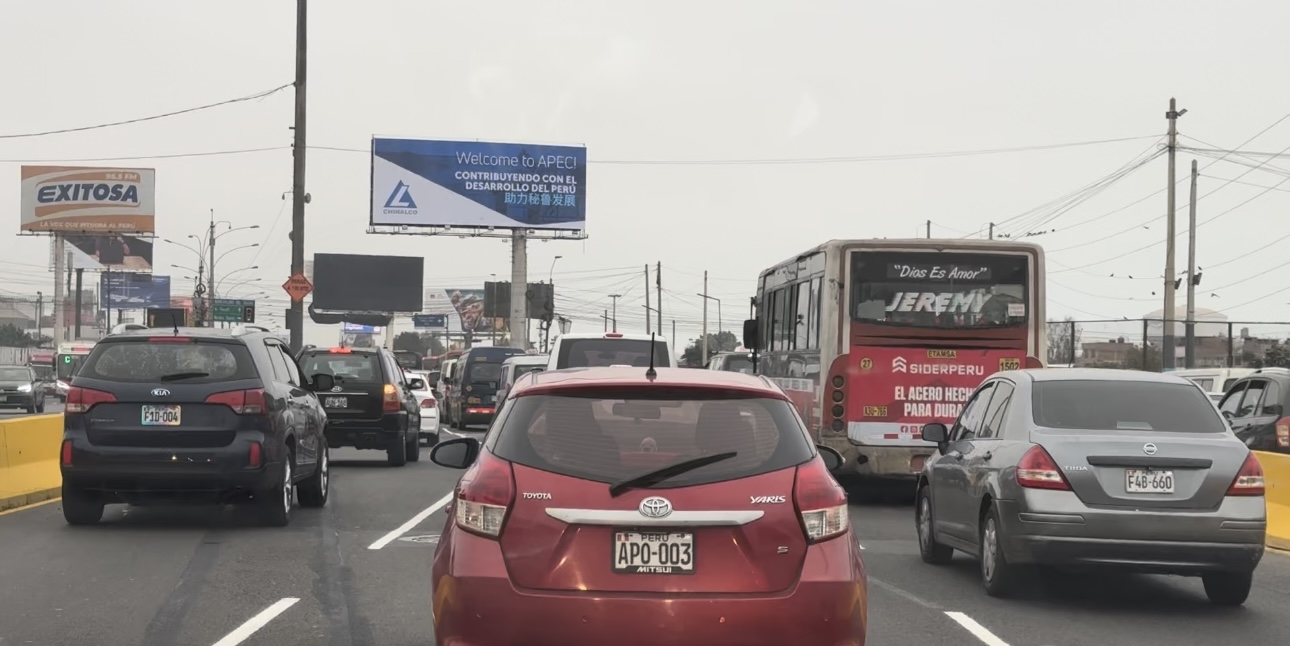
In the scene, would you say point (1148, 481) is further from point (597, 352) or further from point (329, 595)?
point (597, 352)

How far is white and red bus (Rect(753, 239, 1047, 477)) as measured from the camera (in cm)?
1667

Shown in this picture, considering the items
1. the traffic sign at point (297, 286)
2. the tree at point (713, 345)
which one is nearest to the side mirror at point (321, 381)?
the traffic sign at point (297, 286)

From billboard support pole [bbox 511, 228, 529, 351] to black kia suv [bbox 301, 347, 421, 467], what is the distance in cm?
4439

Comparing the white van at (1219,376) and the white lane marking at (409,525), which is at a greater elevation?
the white van at (1219,376)

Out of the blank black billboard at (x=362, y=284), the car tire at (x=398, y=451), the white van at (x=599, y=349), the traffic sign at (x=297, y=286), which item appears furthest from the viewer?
the blank black billboard at (x=362, y=284)

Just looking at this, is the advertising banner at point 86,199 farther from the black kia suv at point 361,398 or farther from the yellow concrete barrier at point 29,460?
the yellow concrete barrier at point 29,460

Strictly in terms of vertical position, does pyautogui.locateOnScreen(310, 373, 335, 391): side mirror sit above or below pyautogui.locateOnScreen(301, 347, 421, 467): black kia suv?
above

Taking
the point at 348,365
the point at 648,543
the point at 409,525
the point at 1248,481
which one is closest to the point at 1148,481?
the point at 1248,481

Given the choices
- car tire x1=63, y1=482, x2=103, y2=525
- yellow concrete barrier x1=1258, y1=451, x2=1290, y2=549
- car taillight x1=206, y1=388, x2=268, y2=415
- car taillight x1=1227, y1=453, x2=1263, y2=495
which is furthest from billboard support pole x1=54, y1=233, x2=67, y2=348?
car taillight x1=1227, y1=453, x2=1263, y2=495

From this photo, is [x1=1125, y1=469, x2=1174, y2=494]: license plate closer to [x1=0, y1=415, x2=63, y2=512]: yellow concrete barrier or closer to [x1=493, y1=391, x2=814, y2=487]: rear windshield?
[x1=493, y1=391, x2=814, y2=487]: rear windshield

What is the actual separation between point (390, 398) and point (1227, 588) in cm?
1360

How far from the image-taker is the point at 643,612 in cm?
533

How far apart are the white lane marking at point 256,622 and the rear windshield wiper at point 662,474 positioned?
3231mm

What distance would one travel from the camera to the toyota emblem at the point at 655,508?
213 inches
